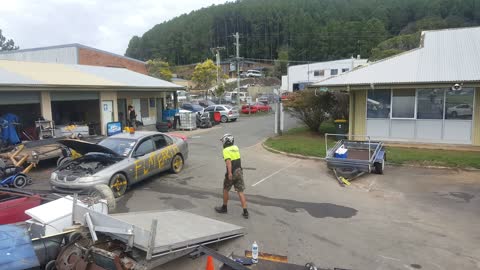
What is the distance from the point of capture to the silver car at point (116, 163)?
8.71 metres

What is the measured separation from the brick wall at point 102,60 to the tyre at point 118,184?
2913 centimetres

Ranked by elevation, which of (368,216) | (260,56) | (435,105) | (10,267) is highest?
(260,56)

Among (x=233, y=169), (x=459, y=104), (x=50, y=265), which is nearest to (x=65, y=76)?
(x=233, y=169)

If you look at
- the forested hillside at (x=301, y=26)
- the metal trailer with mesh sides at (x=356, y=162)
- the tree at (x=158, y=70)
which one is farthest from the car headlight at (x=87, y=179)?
the forested hillside at (x=301, y=26)

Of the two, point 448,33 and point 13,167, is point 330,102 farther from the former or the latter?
point 13,167

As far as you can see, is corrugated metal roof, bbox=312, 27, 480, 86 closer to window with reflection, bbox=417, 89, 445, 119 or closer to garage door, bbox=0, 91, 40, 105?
window with reflection, bbox=417, 89, 445, 119

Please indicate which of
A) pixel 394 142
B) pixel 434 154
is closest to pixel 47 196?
pixel 434 154

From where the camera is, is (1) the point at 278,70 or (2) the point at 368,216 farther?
(1) the point at 278,70

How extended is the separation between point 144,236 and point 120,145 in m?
5.88

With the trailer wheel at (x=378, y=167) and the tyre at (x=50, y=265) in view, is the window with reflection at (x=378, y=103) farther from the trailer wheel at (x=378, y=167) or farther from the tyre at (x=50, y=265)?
the tyre at (x=50, y=265)

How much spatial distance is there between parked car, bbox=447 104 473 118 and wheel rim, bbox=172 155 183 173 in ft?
36.9

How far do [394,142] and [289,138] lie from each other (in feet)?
16.5

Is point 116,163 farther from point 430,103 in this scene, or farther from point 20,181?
point 430,103

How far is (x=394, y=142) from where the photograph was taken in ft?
53.2
